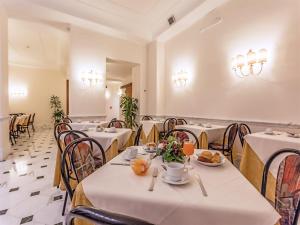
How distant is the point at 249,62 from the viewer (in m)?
3.65

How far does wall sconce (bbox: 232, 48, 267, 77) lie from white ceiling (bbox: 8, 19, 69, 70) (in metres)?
4.95

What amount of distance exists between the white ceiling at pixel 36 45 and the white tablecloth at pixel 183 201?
5.69m

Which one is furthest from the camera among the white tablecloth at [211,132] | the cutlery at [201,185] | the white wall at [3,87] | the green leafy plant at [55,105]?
the green leafy plant at [55,105]

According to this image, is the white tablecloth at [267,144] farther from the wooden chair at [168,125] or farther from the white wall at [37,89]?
the white wall at [37,89]

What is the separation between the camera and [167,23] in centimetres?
559

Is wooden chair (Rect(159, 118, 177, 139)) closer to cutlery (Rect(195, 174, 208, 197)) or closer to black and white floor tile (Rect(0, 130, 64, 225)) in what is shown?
black and white floor tile (Rect(0, 130, 64, 225))

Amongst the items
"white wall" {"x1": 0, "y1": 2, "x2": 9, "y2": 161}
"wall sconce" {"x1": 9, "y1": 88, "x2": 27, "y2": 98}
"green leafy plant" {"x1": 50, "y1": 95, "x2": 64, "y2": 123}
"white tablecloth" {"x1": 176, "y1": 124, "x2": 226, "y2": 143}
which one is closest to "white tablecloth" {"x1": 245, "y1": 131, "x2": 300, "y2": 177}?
"white tablecloth" {"x1": 176, "y1": 124, "x2": 226, "y2": 143}

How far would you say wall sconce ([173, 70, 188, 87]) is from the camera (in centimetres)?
548

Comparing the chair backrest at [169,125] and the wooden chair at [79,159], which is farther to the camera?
the chair backrest at [169,125]

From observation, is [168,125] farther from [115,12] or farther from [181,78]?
[115,12]

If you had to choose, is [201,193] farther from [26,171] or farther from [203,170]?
[26,171]

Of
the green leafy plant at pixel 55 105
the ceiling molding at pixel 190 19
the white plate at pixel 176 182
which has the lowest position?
the white plate at pixel 176 182

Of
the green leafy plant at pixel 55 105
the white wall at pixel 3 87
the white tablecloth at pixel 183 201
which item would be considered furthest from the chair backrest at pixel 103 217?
the green leafy plant at pixel 55 105

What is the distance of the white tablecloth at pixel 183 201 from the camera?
0.77 metres
